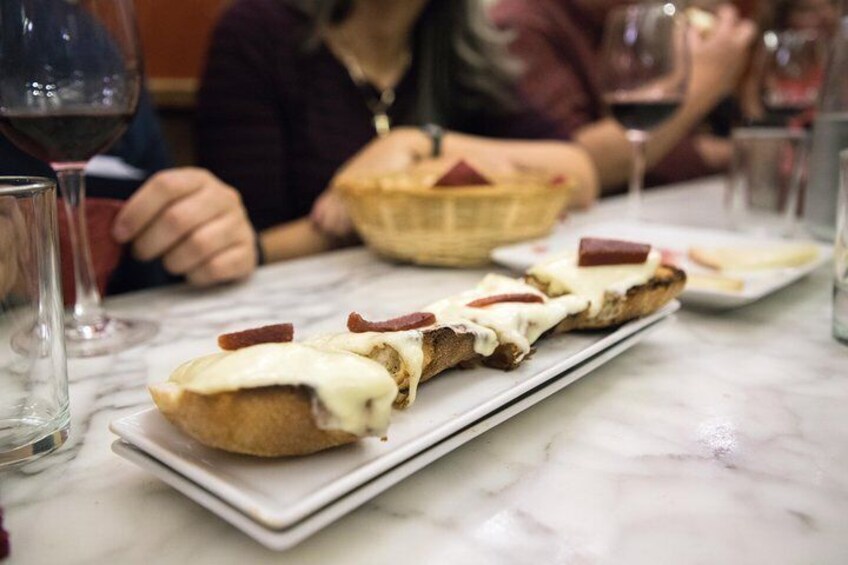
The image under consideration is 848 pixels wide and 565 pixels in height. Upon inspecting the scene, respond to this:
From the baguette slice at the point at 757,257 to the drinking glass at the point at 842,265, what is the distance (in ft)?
0.53

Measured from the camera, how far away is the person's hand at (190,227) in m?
0.80

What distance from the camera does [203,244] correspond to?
0.84 m

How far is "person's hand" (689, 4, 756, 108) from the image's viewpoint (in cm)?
174

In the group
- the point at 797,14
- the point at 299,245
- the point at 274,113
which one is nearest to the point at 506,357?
the point at 299,245

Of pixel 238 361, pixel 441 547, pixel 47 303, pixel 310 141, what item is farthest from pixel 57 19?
pixel 310 141

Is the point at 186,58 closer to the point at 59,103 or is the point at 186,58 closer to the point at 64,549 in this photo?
the point at 59,103

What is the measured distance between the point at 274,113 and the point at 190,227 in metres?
0.82

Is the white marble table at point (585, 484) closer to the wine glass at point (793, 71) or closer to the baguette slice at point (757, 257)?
the baguette slice at point (757, 257)

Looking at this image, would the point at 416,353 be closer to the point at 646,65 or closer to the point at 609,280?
the point at 609,280

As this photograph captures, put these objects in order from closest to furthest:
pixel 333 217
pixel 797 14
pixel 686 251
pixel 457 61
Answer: pixel 686 251
pixel 333 217
pixel 457 61
pixel 797 14

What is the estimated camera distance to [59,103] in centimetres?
62

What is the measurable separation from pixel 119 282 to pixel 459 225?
1.58 feet

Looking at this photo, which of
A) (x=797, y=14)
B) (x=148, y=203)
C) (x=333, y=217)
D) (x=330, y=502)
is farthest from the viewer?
(x=797, y=14)

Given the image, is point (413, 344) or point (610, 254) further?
point (610, 254)
